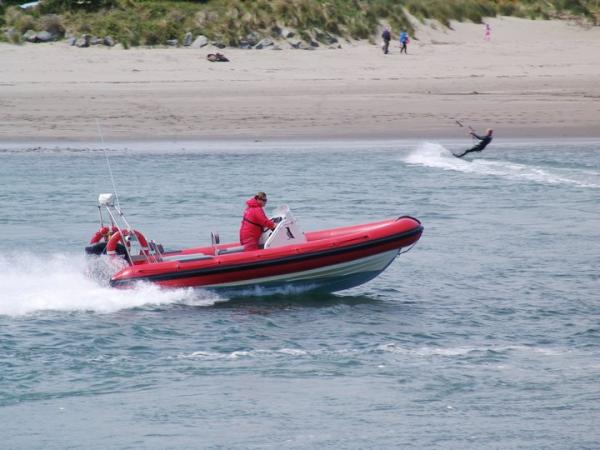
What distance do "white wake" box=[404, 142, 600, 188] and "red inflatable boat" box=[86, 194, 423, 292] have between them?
894cm

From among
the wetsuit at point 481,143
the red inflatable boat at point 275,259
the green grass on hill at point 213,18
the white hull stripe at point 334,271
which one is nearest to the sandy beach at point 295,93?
the green grass on hill at point 213,18

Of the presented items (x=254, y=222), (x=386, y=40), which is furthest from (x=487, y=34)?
(x=254, y=222)

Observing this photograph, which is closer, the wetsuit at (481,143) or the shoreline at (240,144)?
the wetsuit at (481,143)

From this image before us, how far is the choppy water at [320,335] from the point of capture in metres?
9.01

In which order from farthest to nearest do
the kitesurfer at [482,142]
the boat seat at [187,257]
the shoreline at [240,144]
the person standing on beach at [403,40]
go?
the person standing on beach at [403,40] → the shoreline at [240,144] → the kitesurfer at [482,142] → the boat seat at [187,257]

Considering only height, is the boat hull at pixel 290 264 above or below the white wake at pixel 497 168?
above

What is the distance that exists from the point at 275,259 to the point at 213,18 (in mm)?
20341

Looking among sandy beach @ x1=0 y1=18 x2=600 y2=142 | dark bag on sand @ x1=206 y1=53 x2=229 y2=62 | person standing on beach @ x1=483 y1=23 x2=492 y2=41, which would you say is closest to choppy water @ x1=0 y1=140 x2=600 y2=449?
sandy beach @ x1=0 y1=18 x2=600 y2=142

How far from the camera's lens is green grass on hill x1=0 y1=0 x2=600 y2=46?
30391mm

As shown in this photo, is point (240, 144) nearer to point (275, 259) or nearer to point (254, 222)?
point (254, 222)

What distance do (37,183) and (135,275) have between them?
28.9 ft

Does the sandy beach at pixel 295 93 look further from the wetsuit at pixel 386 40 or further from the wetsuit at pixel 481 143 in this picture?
the wetsuit at pixel 481 143

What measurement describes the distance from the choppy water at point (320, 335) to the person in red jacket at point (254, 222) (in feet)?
2.12

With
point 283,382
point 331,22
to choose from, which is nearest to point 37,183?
point 283,382
